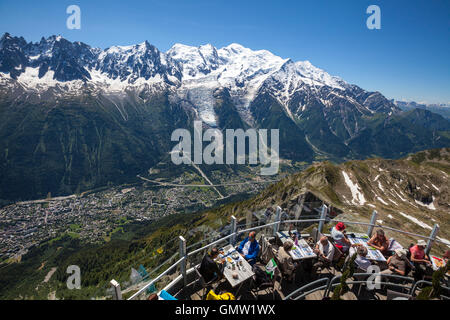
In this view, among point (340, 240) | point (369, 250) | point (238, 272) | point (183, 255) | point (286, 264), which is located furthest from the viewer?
point (340, 240)

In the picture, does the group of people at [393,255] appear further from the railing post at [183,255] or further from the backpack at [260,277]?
the railing post at [183,255]

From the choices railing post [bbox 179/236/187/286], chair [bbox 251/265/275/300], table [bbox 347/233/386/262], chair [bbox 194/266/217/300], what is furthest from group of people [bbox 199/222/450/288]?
railing post [bbox 179/236/187/286]

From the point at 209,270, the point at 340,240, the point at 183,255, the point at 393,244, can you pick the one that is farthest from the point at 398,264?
the point at 183,255

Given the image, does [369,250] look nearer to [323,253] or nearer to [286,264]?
[323,253]

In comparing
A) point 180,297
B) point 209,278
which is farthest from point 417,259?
point 180,297

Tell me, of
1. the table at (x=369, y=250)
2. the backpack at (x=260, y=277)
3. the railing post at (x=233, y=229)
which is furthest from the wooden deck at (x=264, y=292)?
the railing post at (x=233, y=229)
